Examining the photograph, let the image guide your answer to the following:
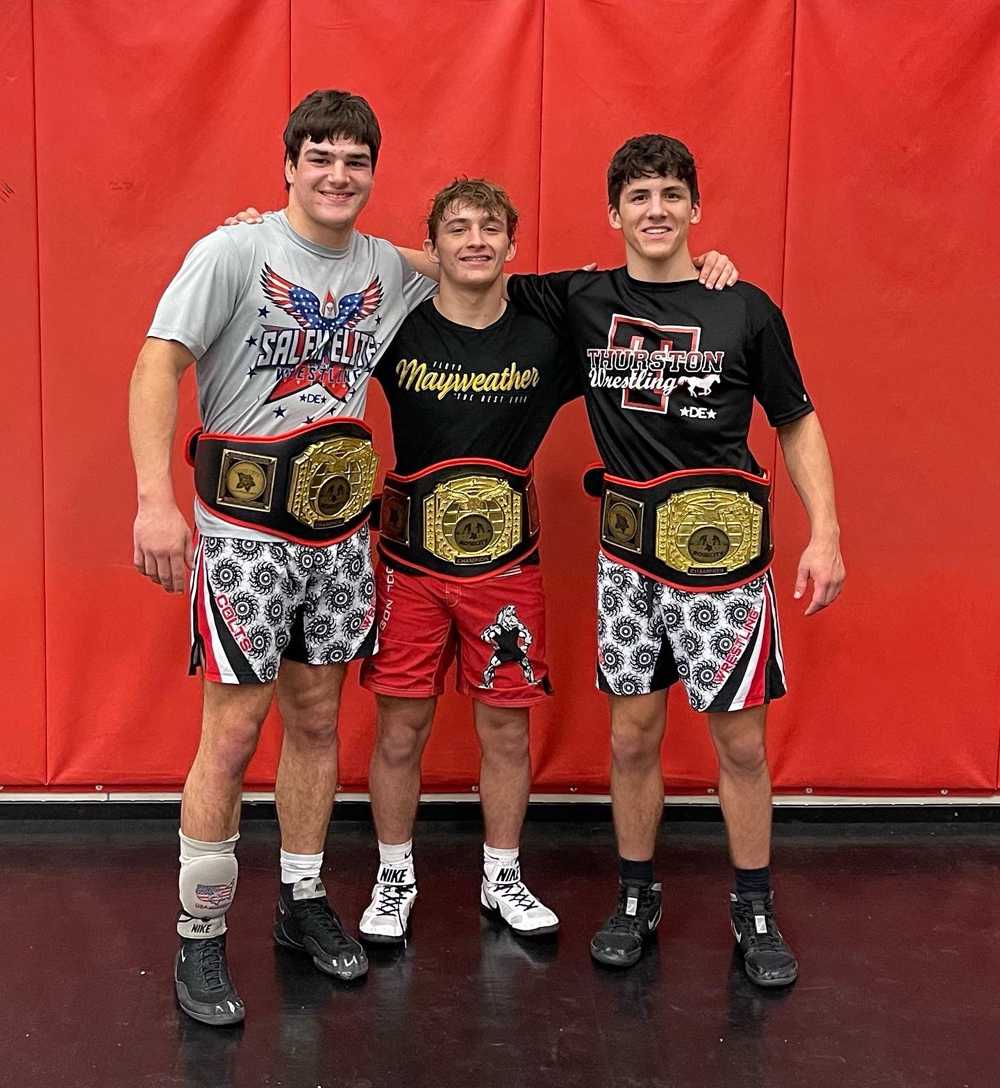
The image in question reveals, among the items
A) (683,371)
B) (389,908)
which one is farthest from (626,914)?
(683,371)

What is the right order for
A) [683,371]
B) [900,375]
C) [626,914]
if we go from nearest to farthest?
[683,371] → [626,914] → [900,375]

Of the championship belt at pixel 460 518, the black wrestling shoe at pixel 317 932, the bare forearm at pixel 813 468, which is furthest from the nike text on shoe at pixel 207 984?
the bare forearm at pixel 813 468

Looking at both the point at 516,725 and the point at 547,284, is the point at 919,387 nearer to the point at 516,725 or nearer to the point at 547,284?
the point at 547,284

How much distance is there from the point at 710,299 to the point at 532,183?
77 centimetres

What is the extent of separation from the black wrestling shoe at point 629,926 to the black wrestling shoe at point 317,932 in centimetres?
47

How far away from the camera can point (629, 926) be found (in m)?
2.45

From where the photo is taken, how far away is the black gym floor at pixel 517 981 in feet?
6.73

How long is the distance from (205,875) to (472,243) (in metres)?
1.26

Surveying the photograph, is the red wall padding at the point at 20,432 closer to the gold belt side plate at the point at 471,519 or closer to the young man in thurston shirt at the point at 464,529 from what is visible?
the young man in thurston shirt at the point at 464,529

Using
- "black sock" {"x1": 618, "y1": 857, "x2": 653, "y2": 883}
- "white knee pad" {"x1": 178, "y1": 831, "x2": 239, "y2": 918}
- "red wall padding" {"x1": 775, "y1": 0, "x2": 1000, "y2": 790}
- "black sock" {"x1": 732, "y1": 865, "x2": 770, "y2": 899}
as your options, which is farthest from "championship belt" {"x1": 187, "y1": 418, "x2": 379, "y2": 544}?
"red wall padding" {"x1": 775, "y1": 0, "x2": 1000, "y2": 790}

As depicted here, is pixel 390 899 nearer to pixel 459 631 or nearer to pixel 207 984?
pixel 207 984

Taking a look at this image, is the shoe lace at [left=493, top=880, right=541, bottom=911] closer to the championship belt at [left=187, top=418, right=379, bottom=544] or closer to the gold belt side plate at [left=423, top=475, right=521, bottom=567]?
the gold belt side plate at [left=423, top=475, right=521, bottom=567]

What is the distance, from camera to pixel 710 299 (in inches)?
89.1

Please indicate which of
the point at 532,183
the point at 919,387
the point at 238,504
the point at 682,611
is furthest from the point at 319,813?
the point at 919,387
